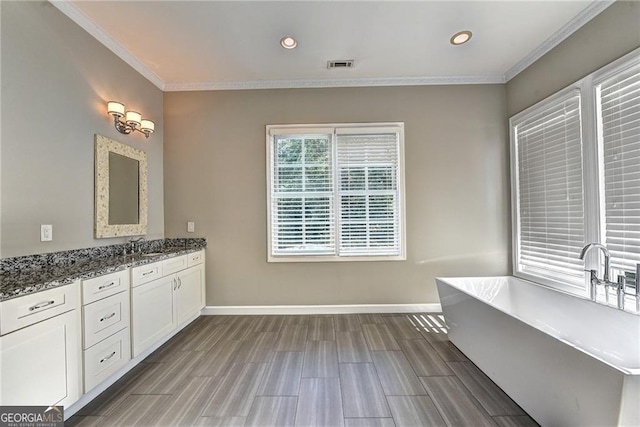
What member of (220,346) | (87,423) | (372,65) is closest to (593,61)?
(372,65)

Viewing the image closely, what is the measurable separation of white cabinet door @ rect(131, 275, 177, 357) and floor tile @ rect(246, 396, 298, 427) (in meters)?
1.19

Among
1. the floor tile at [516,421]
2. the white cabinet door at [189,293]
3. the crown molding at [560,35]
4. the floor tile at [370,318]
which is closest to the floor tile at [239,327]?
the white cabinet door at [189,293]

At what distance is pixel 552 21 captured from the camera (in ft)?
8.14

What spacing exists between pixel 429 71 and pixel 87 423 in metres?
4.53

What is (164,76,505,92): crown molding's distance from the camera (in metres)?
3.46

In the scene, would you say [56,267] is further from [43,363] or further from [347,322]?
[347,322]

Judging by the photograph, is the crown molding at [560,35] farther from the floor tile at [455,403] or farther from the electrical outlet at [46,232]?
the electrical outlet at [46,232]

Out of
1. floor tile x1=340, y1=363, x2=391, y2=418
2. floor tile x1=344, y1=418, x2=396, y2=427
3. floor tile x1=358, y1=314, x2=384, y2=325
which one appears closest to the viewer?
floor tile x1=344, y1=418, x2=396, y2=427

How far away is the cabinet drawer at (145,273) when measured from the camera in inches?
87.6

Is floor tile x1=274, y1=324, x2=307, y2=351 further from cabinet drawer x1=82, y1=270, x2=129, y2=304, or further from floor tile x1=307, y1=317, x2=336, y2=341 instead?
cabinet drawer x1=82, y1=270, x2=129, y2=304

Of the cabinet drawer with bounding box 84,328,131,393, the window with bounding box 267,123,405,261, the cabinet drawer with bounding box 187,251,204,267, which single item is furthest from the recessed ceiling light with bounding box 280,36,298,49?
the cabinet drawer with bounding box 84,328,131,393

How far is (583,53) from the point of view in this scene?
95.5 inches

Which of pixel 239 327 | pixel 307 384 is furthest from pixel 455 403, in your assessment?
pixel 239 327

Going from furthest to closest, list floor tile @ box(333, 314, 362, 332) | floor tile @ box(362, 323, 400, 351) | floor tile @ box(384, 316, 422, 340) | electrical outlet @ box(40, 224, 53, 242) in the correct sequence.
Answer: floor tile @ box(333, 314, 362, 332) → floor tile @ box(384, 316, 422, 340) → floor tile @ box(362, 323, 400, 351) → electrical outlet @ box(40, 224, 53, 242)
